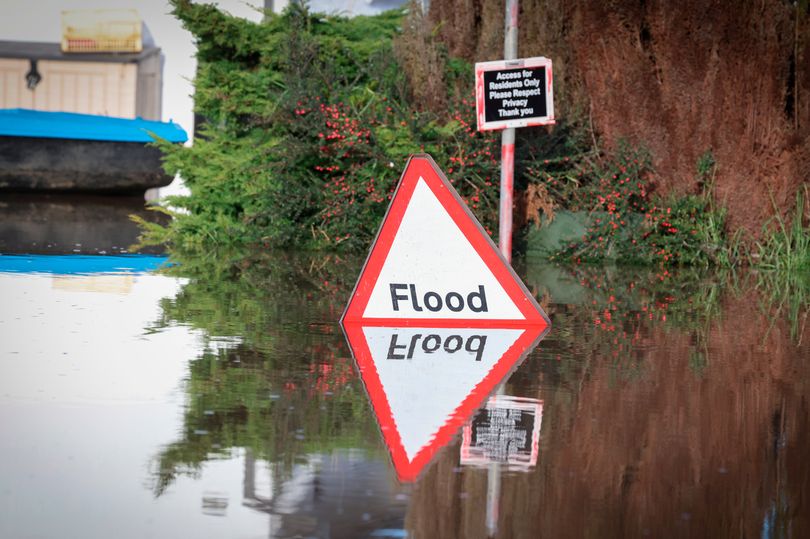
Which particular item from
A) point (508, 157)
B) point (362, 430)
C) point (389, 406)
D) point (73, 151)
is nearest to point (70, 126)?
point (73, 151)

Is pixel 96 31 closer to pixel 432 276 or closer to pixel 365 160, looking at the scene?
pixel 365 160

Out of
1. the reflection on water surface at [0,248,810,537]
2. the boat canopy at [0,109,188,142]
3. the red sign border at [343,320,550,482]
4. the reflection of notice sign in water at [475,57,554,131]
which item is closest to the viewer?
the reflection on water surface at [0,248,810,537]

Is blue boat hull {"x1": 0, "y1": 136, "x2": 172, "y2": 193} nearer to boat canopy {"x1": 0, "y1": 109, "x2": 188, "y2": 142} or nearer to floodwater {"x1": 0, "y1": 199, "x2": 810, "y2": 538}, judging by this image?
boat canopy {"x1": 0, "y1": 109, "x2": 188, "y2": 142}

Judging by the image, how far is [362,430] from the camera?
4.86 m

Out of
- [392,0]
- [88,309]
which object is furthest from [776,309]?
A: [392,0]

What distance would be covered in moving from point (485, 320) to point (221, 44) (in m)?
9.85

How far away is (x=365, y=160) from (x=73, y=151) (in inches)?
497

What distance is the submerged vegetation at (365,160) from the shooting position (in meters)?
15.2

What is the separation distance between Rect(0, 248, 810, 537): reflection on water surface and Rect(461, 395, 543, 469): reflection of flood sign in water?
0.05 ft

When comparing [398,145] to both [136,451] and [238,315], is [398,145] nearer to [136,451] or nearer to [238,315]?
[238,315]

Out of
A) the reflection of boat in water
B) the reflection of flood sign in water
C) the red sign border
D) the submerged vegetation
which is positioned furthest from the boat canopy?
the reflection of flood sign in water

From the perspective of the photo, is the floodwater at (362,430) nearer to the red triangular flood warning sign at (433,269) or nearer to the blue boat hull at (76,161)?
the red triangular flood warning sign at (433,269)

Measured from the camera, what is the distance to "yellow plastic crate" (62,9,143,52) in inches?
1142

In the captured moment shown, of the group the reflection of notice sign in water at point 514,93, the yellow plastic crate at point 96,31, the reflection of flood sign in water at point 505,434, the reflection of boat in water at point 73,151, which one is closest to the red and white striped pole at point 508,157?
the reflection of notice sign in water at point 514,93
